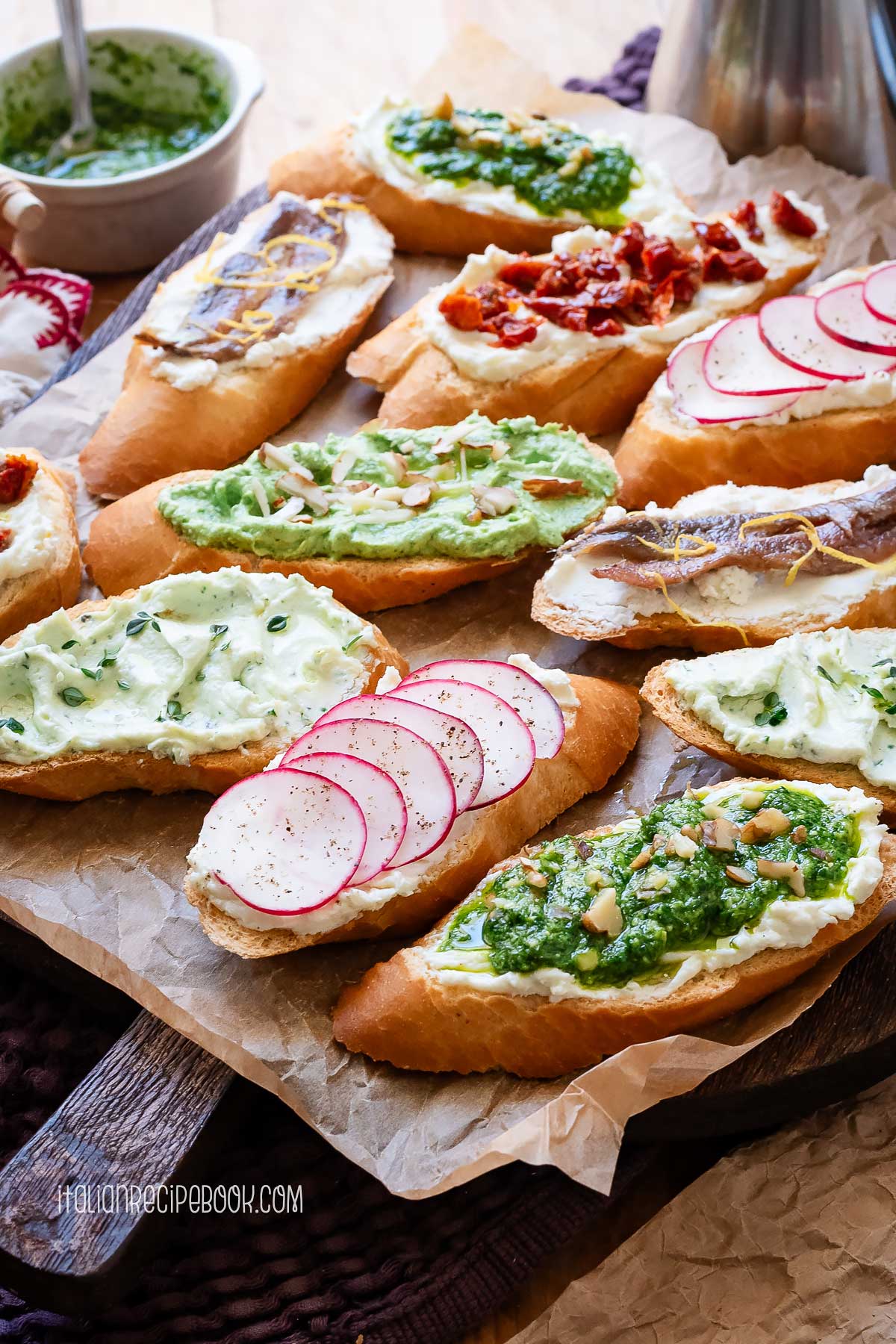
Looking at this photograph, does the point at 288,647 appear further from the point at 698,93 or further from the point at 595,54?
the point at 595,54

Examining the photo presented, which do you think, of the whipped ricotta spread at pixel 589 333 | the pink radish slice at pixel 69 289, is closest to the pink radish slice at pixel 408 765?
the whipped ricotta spread at pixel 589 333

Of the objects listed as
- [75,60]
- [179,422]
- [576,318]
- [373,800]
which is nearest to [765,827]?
[373,800]

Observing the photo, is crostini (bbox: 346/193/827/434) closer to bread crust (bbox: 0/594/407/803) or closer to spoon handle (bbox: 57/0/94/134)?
bread crust (bbox: 0/594/407/803)

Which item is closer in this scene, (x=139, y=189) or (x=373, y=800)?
(x=373, y=800)

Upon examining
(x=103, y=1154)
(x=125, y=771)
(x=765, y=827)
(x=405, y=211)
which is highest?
(x=405, y=211)

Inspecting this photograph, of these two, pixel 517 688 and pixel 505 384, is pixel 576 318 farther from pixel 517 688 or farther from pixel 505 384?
pixel 517 688

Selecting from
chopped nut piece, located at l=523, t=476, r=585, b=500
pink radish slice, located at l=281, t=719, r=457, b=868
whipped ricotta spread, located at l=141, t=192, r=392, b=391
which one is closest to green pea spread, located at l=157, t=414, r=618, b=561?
chopped nut piece, located at l=523, t=476, r=585, b=500
